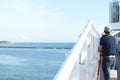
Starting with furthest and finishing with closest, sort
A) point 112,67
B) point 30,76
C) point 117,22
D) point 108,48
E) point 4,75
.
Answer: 1. point 4,75
2. point 30,76
3. point 117,22
4. point 112,67
5. point 108,48

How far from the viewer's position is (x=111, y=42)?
762 centimetres

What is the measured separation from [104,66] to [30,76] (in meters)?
50.5

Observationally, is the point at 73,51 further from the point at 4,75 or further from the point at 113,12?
the point at 4,75

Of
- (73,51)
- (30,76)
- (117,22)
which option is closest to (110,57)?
(73,51)

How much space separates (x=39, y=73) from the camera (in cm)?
6494

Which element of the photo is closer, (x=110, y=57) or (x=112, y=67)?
(x=110, y=57)

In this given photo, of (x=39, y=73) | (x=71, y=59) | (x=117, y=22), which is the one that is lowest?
(x=39, y=73)

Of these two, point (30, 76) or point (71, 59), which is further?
point (30, 76)

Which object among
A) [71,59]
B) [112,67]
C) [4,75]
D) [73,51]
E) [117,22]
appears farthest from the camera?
[4,75]

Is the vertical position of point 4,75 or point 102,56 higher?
point 102,56

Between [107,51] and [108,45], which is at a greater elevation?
[108,45]

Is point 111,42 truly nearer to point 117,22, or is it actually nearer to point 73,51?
point 73,51

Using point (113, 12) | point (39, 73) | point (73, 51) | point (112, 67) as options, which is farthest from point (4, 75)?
point (73, 51)

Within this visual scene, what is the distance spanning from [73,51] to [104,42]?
382cm
